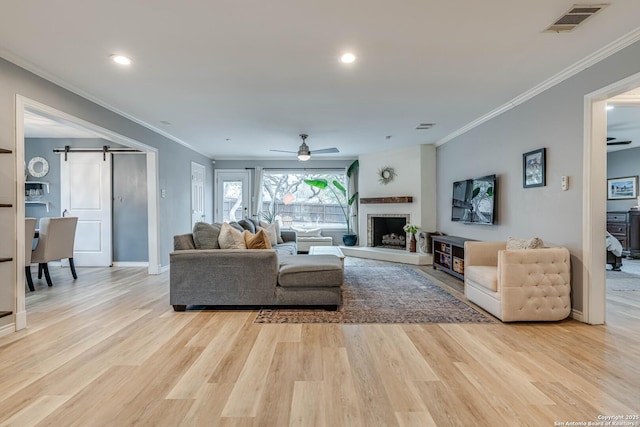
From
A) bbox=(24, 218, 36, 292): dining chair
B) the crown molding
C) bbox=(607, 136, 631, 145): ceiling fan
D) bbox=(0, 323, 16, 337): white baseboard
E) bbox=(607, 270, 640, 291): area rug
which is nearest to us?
the crown molding

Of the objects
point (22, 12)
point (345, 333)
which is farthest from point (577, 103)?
point (22, 12)

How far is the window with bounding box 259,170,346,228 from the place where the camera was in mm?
8406

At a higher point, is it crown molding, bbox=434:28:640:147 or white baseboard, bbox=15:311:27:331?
crown molding, bbox=434:28:640:147

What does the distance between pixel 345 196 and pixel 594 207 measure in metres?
5.65

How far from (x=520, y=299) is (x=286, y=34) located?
307 cm

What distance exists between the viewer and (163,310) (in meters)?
Answer: 3.46

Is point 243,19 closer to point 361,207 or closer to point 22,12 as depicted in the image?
point 22,12

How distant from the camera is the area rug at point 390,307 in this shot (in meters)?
3.11

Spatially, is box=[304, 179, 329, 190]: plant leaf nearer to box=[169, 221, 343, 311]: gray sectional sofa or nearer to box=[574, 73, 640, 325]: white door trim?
box=[169, 221, 343, 311]: gray sectional sofa

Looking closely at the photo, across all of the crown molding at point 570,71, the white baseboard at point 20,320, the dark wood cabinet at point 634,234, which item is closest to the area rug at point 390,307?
the white baseboard at point 20,320

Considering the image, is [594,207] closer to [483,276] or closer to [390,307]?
[483,276]

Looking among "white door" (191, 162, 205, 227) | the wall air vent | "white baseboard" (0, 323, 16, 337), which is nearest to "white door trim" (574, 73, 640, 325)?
the wall air vent

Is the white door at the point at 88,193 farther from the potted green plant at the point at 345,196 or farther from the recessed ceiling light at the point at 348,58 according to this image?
the recessed ceiling light at the point at 348,58

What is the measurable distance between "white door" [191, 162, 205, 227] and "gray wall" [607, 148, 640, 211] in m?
9.54
